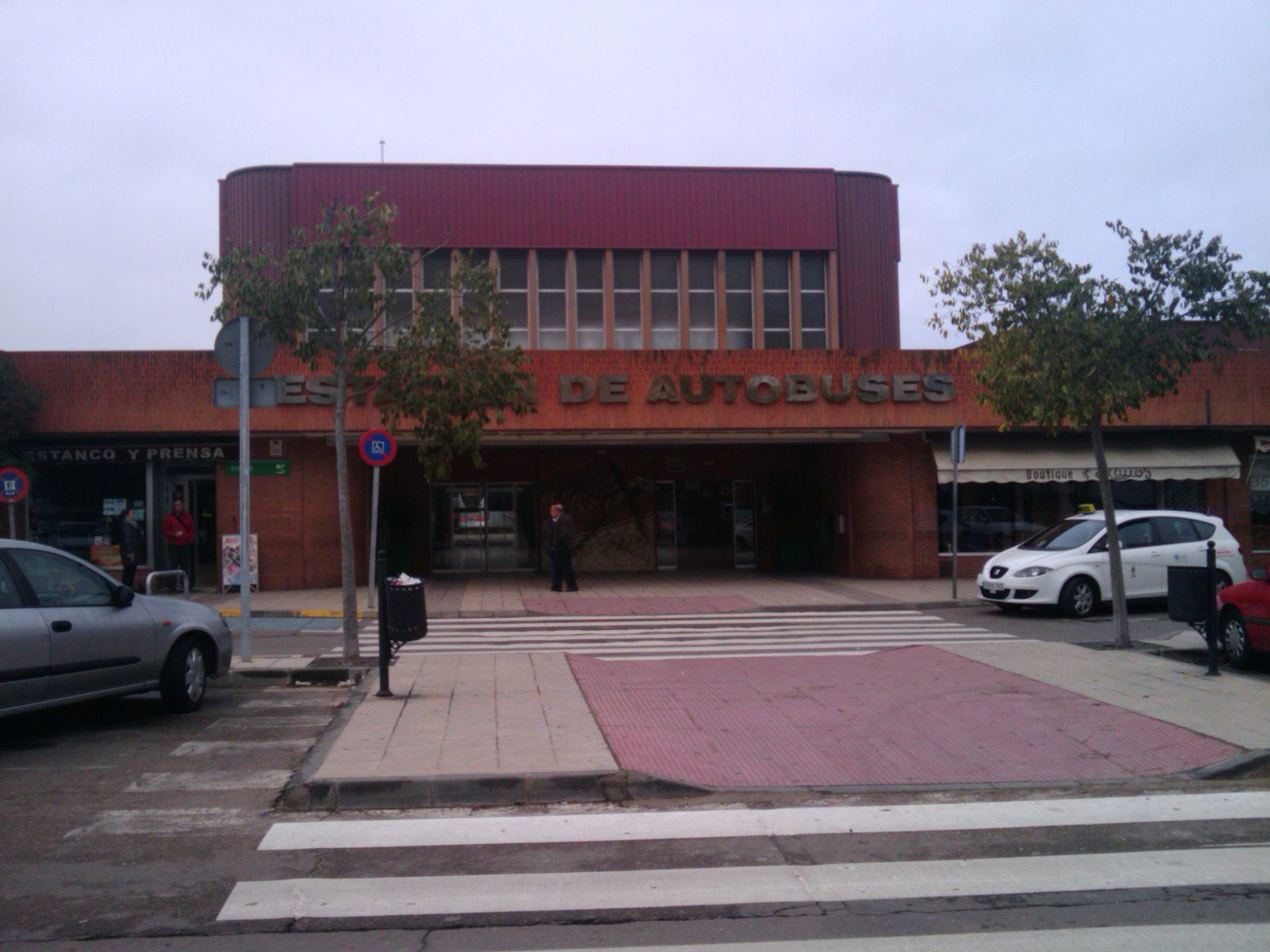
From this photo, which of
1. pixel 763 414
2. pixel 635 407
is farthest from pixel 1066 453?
pixel 635 407

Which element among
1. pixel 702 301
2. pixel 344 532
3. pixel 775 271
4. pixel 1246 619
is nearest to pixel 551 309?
pixel 702 301

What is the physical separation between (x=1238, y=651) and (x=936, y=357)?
38.5 feet

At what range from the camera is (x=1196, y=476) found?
2350cm

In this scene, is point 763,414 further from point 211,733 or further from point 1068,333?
point 211,733

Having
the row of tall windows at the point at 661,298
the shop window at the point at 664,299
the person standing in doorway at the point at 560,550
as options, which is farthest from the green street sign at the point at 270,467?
the shop window at the point at 664,299

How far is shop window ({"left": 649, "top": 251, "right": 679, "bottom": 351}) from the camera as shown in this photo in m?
29.3

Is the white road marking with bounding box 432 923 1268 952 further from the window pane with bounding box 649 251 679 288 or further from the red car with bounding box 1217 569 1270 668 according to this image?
the window pane with bounding box 649 251 679 288

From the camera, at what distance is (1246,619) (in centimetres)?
1179

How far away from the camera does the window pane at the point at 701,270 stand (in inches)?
1159

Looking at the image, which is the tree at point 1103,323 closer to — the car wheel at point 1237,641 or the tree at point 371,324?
the car wheel at point 1237,641

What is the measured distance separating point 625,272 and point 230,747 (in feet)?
71.8

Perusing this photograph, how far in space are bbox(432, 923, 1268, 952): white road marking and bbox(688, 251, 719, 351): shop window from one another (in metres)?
24.9

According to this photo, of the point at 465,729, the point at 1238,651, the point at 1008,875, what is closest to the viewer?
the point at 1008,875

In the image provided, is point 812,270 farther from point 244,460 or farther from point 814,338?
point 244,460
